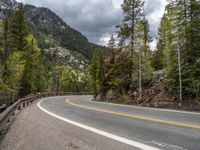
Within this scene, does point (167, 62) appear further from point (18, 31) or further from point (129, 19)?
point (18, 31)

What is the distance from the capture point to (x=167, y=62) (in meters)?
25.7

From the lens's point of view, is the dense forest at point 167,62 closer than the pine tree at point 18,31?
Result: Yes

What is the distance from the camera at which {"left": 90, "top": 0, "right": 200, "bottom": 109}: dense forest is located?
67.5ft

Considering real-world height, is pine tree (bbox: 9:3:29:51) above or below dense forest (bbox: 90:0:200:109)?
above

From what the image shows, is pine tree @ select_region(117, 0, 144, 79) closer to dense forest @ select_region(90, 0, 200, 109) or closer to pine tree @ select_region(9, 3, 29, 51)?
dense forest @ select_region(90, 0, 200, 109)

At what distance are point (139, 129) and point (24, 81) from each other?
39364mm

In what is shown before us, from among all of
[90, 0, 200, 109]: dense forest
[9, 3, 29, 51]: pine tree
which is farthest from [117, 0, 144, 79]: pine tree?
[9, 3, 29, 51]: pine tree

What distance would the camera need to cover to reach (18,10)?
137 ft

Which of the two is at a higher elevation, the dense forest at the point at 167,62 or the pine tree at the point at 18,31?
the pine tree at the point at 18,31

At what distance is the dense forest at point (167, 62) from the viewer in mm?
20578

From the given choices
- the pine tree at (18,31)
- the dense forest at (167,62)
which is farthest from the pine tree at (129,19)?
the pine tree at (18,31)

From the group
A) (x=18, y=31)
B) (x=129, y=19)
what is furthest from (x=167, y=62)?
(x=18, y=31)

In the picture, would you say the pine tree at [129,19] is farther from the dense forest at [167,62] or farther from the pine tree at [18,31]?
the pine tree at [18,31]

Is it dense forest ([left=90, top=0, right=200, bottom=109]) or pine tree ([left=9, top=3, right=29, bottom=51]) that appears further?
pine tree ([left=9, top=3, right=29, bottom=51])
